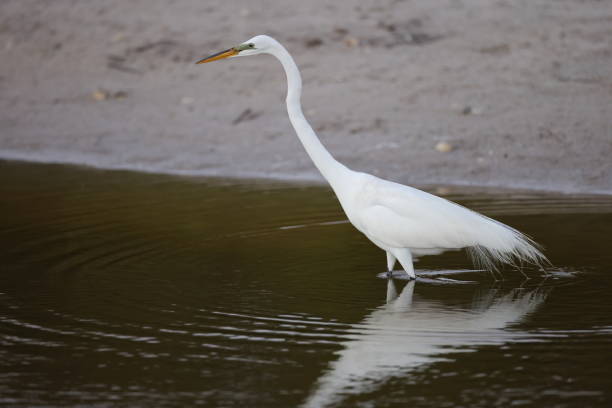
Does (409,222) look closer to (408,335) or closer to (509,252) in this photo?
(509,252)

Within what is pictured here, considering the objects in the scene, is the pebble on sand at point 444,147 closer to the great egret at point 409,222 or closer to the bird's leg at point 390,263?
the great egret at point 409,222

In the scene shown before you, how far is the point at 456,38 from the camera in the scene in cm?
1121

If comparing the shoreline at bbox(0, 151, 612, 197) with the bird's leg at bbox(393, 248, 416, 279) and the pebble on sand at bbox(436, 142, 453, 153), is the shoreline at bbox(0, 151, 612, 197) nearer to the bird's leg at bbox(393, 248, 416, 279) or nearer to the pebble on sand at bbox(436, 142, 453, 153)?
the pebble on sand at bbox(436, 142, 453, 153)

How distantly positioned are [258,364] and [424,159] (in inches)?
209

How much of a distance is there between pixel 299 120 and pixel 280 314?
1.47 m

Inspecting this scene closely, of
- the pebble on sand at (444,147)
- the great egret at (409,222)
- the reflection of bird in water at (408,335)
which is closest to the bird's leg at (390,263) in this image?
the great egret at (409,222)

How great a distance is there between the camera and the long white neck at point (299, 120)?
5.73 metres

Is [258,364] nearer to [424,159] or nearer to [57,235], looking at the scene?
[57,235]

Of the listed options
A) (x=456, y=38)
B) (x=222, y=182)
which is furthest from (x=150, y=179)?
(x=456, y=38)

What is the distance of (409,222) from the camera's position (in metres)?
5.48

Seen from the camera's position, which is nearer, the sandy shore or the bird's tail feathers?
the bird's tail feathers

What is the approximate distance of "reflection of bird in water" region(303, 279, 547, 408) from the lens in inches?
150

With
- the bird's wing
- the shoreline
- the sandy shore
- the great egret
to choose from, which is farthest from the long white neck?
the sandy shore

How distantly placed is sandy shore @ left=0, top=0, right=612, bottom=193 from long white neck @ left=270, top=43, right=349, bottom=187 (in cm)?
294
